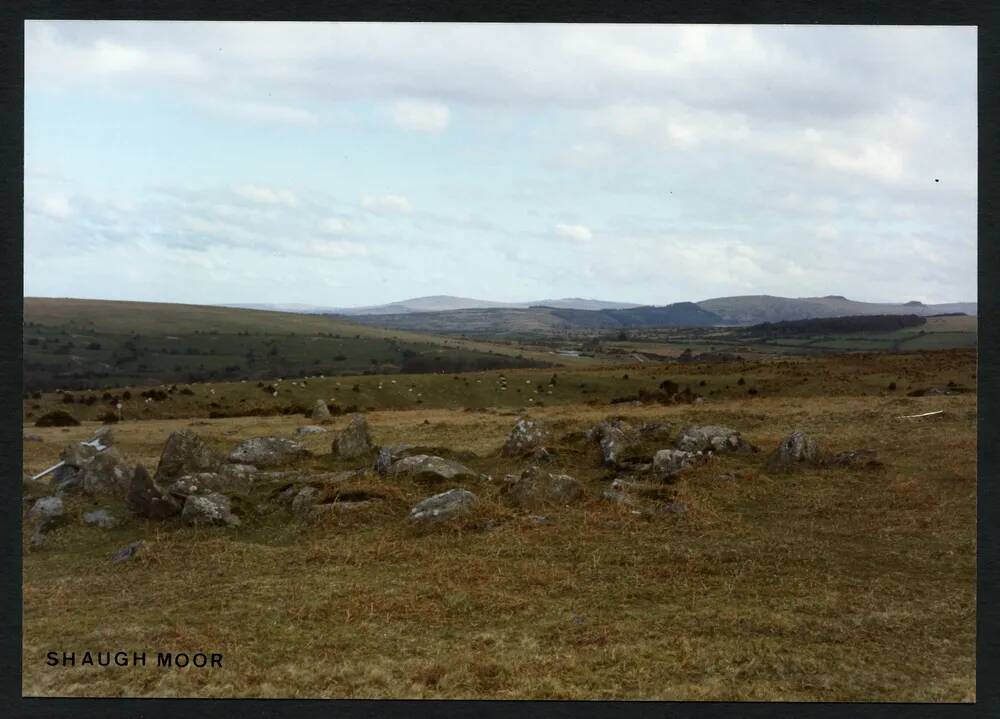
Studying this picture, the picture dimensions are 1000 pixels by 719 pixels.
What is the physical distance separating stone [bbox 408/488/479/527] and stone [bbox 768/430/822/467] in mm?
9360

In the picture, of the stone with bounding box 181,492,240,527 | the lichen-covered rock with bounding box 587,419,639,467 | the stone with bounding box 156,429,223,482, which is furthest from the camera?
the lichen-covered rock with bounding box 587,419,639,467

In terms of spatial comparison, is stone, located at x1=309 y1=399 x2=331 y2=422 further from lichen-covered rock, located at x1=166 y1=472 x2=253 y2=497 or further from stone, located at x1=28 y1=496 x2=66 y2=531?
stone, located at x1=28 y1=496 x2=66 y2=531

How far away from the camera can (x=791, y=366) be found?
48.4 meters

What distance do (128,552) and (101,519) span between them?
2.51 m

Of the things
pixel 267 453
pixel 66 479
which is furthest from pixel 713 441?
pixel 66 479

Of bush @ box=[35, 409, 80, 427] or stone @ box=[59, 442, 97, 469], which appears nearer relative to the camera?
stone @ box=[59, 442, 97, 469]

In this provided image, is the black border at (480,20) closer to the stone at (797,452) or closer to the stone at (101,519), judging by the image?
the stone at (101,519)

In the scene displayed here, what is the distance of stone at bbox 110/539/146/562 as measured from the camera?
12.7 metres

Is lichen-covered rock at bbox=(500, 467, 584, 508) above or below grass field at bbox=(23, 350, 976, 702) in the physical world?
above

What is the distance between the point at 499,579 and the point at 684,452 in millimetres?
9593

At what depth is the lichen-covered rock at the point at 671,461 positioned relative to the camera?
18.3 meters

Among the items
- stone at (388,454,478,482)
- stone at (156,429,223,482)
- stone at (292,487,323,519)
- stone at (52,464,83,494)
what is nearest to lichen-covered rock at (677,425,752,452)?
stone at (388,454,478,482)

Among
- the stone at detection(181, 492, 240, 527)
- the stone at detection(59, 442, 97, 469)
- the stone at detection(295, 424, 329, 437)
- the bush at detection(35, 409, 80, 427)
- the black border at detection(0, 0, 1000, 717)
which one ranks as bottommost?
the bush at detection(35, 409, 80, 427)

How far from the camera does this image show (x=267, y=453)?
21109mm
